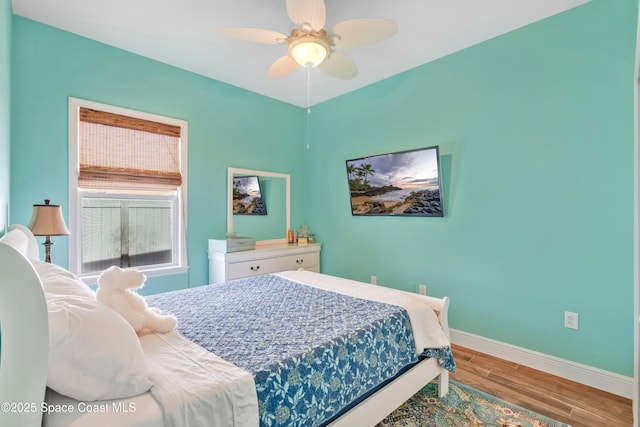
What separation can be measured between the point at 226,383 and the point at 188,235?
245 centimetres

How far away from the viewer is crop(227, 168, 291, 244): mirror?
11.8 ft

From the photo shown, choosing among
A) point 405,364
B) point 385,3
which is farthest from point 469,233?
point 385,3

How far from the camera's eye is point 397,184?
317cm

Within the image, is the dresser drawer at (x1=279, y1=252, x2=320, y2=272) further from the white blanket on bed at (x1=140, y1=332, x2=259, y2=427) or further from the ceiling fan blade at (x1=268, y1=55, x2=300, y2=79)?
the white blanket on bed at (x1=140, y1=332, x2=259, y2=427)

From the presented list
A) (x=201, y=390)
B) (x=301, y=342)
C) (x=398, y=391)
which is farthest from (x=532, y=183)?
(x=201, y=390)

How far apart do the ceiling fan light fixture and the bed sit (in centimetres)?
159

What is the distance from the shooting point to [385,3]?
7.13ft

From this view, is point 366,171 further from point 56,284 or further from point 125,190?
point 56,284

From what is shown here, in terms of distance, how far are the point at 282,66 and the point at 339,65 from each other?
1.40 ft

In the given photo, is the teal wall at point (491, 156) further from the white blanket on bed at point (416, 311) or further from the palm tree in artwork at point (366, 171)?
the white blanket on bed at point (416, 311)

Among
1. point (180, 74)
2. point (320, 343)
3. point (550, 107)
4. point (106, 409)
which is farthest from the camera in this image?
point (180, 74)

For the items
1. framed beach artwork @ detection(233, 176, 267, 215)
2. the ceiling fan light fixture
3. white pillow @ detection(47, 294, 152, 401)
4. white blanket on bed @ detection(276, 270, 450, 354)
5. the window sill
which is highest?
the ceiling fan light fixture

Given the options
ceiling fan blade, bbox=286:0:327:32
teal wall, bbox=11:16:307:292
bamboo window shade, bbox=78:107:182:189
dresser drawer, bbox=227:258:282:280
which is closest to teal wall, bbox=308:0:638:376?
dresser drawer, bbox=227:258:282:280

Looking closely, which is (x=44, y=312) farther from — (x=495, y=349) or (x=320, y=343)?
(x=495, y=349)
